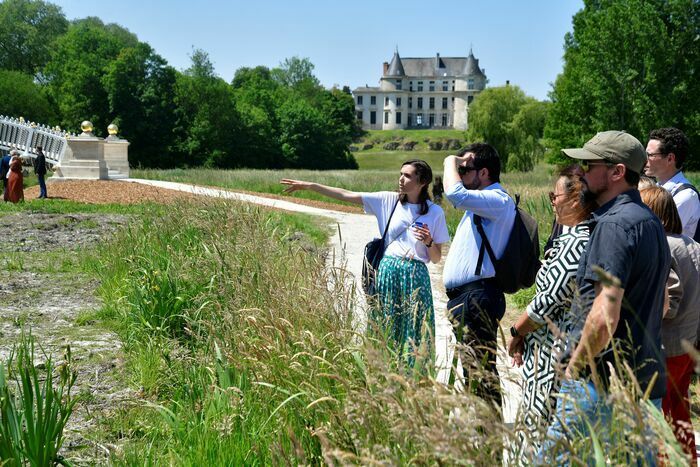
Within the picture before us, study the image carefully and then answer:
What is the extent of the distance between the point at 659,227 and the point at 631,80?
35.3m

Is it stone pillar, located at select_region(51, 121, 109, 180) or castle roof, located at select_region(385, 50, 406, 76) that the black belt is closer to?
stone pillar, located at select_region(51, 121, 109, 180)

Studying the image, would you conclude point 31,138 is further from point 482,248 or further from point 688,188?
point 688,188

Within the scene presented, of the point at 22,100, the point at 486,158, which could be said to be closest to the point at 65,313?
the point at 486,158

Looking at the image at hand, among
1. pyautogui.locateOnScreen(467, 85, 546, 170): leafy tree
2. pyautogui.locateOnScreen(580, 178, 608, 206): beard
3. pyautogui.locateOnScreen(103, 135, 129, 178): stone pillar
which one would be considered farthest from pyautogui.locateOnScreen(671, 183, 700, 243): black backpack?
pyautogui.locateOnScreen(467, 85, 546, 170): leafy tree

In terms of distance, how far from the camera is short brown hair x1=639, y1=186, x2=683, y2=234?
3.63 metres

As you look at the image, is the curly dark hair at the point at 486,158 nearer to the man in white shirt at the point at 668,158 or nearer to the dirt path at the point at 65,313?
the man in white shirt at the point at 668,158

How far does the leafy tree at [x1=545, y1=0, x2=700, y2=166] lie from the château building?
99.1 metres

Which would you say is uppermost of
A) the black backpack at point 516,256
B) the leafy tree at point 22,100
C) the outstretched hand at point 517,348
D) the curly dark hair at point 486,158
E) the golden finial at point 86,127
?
the leafy tree at point 22,100

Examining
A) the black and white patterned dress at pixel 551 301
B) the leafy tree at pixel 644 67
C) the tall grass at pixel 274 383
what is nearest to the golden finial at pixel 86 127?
the tall grass at pixel 274 383

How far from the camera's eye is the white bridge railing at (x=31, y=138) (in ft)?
92.8

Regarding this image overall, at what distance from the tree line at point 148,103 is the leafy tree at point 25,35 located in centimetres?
10

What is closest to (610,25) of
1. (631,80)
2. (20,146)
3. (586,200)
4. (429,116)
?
(631,80)

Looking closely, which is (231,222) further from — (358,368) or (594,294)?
(594,294)

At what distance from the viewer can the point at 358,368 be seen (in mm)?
2938
